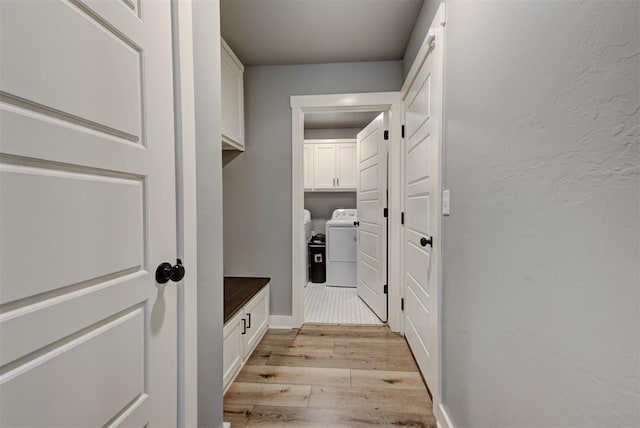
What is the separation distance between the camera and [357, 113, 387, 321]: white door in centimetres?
271

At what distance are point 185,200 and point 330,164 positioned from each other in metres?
3.62

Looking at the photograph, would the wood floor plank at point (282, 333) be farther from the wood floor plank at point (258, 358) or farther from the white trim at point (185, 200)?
the white trim at point (185, 200)

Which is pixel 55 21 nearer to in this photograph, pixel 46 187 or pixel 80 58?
pixel 80 58

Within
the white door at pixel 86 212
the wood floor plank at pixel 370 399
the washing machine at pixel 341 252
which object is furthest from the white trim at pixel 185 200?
the washing machine at pixel 341 252

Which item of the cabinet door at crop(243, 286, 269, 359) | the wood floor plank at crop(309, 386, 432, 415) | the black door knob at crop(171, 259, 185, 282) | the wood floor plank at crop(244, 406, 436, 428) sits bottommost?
the wood floor plank at crop(244, 406, 436, 428)

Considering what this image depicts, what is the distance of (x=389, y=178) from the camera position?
2584 millimetres

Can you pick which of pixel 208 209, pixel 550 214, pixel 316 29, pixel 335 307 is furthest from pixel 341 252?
pixel 550 214

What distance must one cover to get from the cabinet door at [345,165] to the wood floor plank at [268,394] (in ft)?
10.2

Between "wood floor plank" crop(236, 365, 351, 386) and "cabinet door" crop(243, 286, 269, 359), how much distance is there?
0.17 metres

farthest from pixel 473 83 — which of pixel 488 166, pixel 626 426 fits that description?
pixel 626 426

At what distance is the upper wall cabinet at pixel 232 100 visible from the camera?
2.22 meters

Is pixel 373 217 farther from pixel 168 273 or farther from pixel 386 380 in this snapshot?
pixel 168 273

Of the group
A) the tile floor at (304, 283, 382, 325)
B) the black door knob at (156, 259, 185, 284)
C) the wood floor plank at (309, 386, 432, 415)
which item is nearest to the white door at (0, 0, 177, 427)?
the black door knob at (156, 259, 185, 284)

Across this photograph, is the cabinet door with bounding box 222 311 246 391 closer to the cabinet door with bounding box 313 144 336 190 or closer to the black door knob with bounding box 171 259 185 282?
the black door knob with bounding box 171 259 185 282
